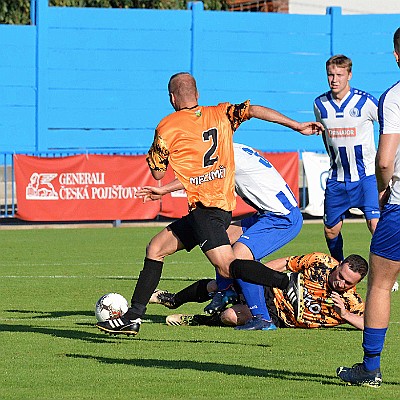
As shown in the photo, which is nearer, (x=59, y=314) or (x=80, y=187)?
(x=59, y=314)

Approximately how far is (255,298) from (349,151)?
326cm

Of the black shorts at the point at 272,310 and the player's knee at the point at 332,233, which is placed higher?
the player's knee at the point at 332,233

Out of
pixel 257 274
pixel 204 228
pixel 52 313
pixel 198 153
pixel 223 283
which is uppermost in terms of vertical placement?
pixel 198 153

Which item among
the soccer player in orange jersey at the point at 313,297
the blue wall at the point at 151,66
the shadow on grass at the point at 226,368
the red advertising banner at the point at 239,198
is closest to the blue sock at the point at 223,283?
the soccer player in orange jersey at the point at 313,297

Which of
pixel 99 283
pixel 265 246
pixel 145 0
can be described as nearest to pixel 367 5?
pixel 145 0

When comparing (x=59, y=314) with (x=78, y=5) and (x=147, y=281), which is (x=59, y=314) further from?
(x=78, y=5)

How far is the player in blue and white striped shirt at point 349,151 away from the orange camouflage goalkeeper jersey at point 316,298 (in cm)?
273

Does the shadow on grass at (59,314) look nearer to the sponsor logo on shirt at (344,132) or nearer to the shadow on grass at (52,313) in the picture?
the shadow on grass at (52,313)

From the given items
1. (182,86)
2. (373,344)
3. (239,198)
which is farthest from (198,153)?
(239,198)

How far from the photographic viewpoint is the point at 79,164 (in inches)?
875

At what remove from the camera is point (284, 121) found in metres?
8.68

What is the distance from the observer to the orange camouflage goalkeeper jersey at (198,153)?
891 cm

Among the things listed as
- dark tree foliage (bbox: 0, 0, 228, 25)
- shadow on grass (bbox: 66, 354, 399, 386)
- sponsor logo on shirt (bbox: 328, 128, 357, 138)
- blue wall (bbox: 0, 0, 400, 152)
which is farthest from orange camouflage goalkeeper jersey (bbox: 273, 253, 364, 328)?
dark tree foliage (bbox: 0, 0, 228, 25)

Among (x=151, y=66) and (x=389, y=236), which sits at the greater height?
(x=151, y=66)
